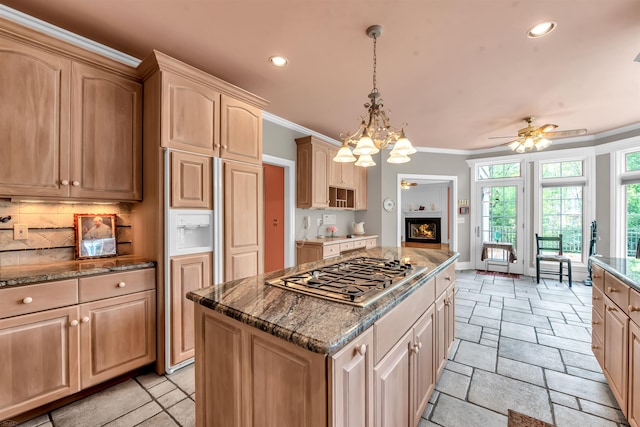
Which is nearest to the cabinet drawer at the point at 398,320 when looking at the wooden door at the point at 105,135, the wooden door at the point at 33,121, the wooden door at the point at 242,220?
the wooden door at the point at 242,220

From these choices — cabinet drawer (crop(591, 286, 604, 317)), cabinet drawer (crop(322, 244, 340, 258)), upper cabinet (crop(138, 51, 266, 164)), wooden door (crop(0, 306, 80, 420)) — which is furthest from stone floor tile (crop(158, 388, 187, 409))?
cabinet drawer (crop(591, 286, 604, 317))

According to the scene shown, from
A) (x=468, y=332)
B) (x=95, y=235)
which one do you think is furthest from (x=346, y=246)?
(x=95, y=235)

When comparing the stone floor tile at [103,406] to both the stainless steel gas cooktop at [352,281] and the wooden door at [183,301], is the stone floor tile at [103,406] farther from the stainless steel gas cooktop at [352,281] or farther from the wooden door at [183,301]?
the stainless steel gas cooktop at [352,281]

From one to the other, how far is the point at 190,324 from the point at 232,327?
4.46 feet

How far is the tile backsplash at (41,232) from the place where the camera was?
6.30 ft

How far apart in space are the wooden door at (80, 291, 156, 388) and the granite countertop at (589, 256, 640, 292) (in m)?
3.06

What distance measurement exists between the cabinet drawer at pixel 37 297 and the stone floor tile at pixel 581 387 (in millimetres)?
3446

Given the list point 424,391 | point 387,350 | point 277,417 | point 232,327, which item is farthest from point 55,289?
point 424,391

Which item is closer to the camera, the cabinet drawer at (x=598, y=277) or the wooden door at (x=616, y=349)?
the wooden door at (x=616, y=349)

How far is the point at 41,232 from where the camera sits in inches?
80.5

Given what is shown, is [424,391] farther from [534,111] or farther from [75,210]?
[534,111]

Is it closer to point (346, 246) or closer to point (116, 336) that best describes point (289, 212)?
point (346, 246)

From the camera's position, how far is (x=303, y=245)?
4121 mm

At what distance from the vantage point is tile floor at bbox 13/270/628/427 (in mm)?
1720
